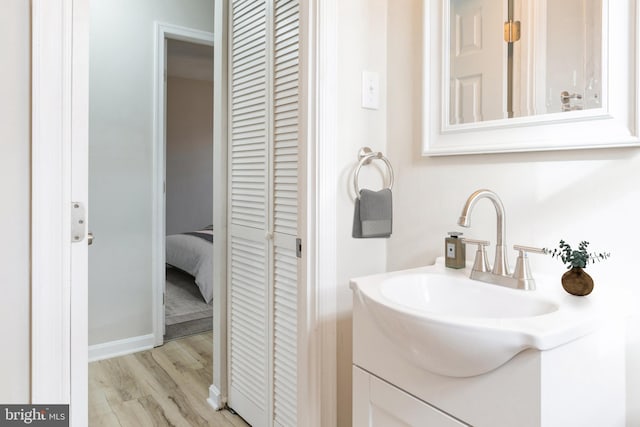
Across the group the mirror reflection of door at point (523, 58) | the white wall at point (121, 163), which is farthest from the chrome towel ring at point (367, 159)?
the white wall at point (121, 163)

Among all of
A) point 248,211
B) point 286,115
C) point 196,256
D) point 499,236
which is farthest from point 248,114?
point 196,256

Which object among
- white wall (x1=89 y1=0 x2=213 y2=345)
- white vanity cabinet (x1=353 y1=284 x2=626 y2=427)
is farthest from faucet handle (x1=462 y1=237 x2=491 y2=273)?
white wall (x1=89 y1=0 x2=213 y2=345)

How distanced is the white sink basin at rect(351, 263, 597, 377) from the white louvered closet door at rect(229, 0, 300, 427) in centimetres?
59

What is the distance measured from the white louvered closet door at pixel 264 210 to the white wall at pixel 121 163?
1.15 metres

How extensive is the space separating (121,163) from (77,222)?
6.31ft

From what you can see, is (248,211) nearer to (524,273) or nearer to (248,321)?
(248,321)

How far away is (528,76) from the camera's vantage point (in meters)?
1.09

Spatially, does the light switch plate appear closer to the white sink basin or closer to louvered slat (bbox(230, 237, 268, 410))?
the white sink basin

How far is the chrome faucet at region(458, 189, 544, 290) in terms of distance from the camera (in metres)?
0.98

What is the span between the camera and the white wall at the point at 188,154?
5828mm
